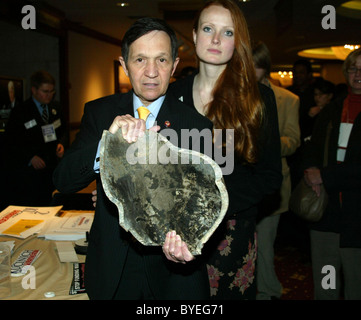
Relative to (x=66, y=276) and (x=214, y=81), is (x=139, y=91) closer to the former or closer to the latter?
(x=214, y=81)

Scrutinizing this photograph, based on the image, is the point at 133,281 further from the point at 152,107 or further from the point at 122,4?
the point at 122,4

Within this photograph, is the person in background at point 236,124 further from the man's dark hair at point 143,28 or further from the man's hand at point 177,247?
the man's hand at point 177,247

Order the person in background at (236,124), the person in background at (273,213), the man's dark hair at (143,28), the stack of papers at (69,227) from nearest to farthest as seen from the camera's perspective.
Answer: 1. the man's dark hair at (143,28)
2. the person in background at (236,124)
3. the stack of papers at (69,227)
4. the person in background at (273,213)

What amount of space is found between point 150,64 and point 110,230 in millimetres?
551

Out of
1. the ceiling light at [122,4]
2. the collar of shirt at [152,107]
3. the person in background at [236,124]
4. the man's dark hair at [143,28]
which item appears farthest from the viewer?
the ceiling light at [122,4]

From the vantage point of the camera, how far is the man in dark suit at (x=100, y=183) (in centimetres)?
125

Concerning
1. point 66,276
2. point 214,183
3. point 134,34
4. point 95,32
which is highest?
point 95,32

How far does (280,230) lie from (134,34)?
13.8 feet

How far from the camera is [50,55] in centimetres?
709

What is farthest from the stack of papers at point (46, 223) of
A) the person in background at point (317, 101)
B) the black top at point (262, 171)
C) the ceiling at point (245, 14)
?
the ceiling at point (245, 14)

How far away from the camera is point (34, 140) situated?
15.5 ft

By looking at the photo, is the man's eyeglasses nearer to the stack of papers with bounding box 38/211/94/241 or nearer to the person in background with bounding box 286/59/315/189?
the person in background with bounding box 286/59/315/189

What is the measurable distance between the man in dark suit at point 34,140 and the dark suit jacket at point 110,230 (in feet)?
11.6
